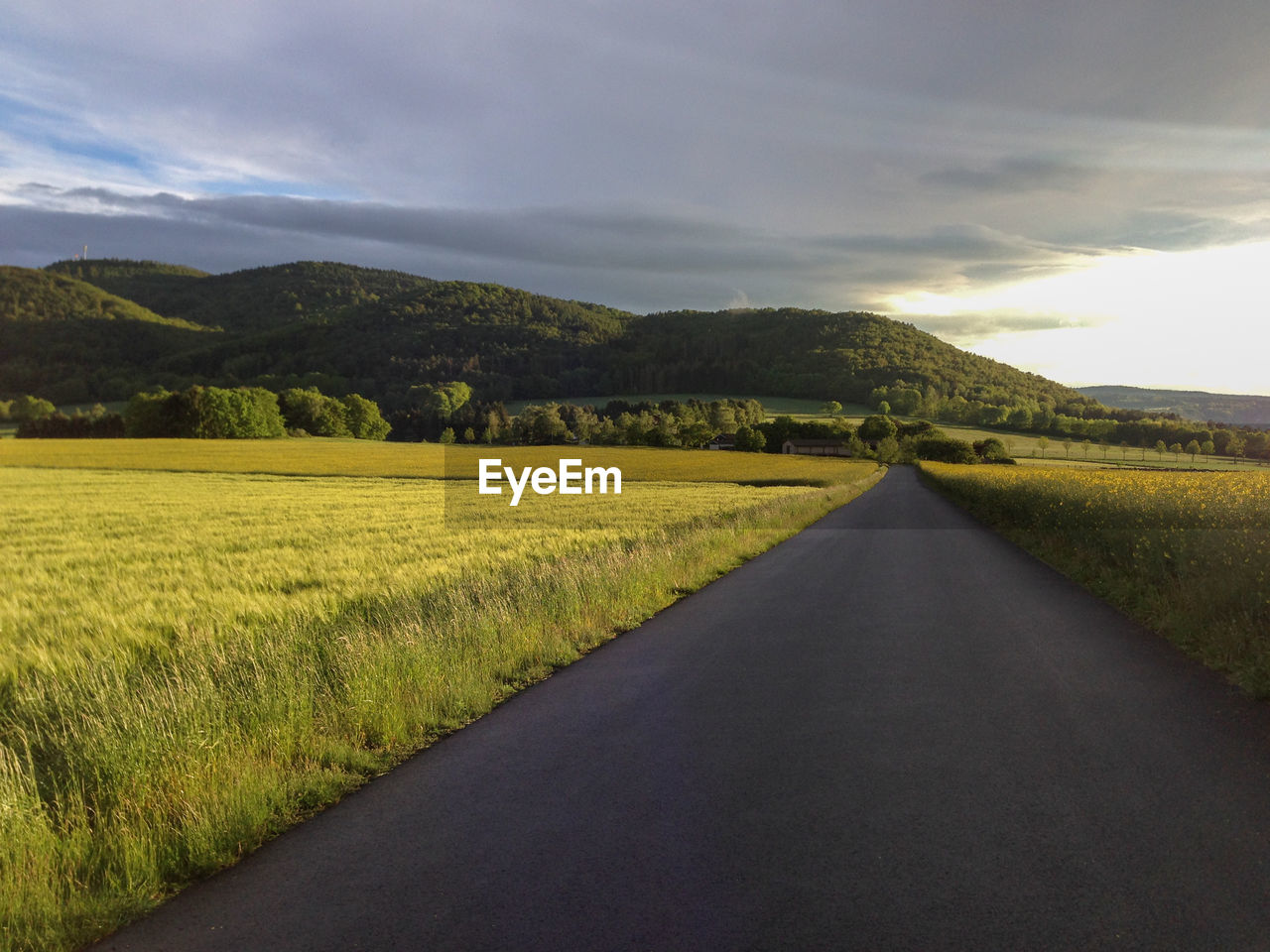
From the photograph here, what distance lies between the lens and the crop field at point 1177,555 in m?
8.16

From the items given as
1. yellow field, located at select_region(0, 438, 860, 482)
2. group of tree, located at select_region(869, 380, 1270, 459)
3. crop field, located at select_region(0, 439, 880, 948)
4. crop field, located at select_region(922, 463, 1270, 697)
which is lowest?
yellow field, located at select_region(0, 438, 860, 482)

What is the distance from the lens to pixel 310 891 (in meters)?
3.71

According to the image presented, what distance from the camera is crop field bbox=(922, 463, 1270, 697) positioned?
26.8 feet

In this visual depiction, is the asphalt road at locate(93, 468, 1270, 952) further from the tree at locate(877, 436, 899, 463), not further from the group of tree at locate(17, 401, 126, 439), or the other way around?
the tree at locate(877, 436, 899, 463)

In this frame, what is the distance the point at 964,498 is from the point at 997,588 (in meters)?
26.6

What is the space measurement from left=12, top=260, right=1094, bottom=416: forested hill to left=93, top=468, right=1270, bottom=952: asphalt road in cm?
11651

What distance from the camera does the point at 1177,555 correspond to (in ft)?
36.6

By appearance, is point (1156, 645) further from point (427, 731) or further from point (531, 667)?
point (427, 731)

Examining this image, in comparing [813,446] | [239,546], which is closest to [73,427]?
[813,446]

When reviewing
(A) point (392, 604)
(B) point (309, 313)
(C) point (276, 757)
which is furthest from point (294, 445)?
(B) point (309, 313)

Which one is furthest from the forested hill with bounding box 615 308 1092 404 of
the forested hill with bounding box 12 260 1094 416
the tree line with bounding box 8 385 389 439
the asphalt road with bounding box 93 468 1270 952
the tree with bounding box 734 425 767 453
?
the asphalt road with bounding box 93 468 1270 952

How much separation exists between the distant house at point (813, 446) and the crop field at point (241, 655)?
88619 mm

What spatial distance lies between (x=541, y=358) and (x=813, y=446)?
57.8 metres

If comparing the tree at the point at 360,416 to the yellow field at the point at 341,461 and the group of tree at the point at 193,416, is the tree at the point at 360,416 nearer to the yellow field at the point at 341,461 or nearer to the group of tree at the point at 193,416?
the group of tree at the point at 193,416
